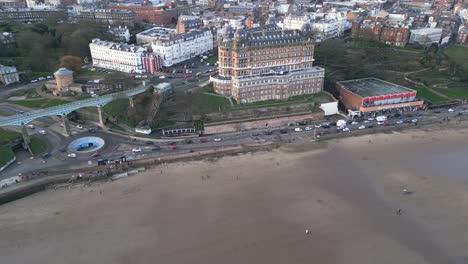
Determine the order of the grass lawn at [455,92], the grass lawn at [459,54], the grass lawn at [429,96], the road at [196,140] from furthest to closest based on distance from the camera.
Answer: the grass lawn at [459,54] < the grass lawn at [455,92] < the grass lawn at [429,96] < the road at [196,140]

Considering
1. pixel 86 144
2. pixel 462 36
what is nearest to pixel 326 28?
pixel 462 36

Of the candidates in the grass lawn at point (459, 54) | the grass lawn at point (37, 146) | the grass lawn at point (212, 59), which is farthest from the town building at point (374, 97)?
the grass lawn at point (37, 146)

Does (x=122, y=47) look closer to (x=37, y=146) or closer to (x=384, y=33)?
(x=37, y=146)

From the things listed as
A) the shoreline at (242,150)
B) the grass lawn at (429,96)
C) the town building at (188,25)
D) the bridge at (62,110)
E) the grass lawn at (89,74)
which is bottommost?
the shoreline at (242,150)

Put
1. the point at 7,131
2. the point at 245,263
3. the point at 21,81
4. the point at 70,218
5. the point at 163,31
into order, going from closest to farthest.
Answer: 1. the point at 245,263
2. the point at 70,218
3. the point at 7,131
4. the point at 21,81
5. the point at 163,31

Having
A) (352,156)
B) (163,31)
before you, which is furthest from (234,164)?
(163,31)

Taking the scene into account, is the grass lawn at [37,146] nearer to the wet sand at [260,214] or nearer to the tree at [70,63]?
the wet sand at [260,214]

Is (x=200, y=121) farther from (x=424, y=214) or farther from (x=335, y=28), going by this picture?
(x=335, y=28)
